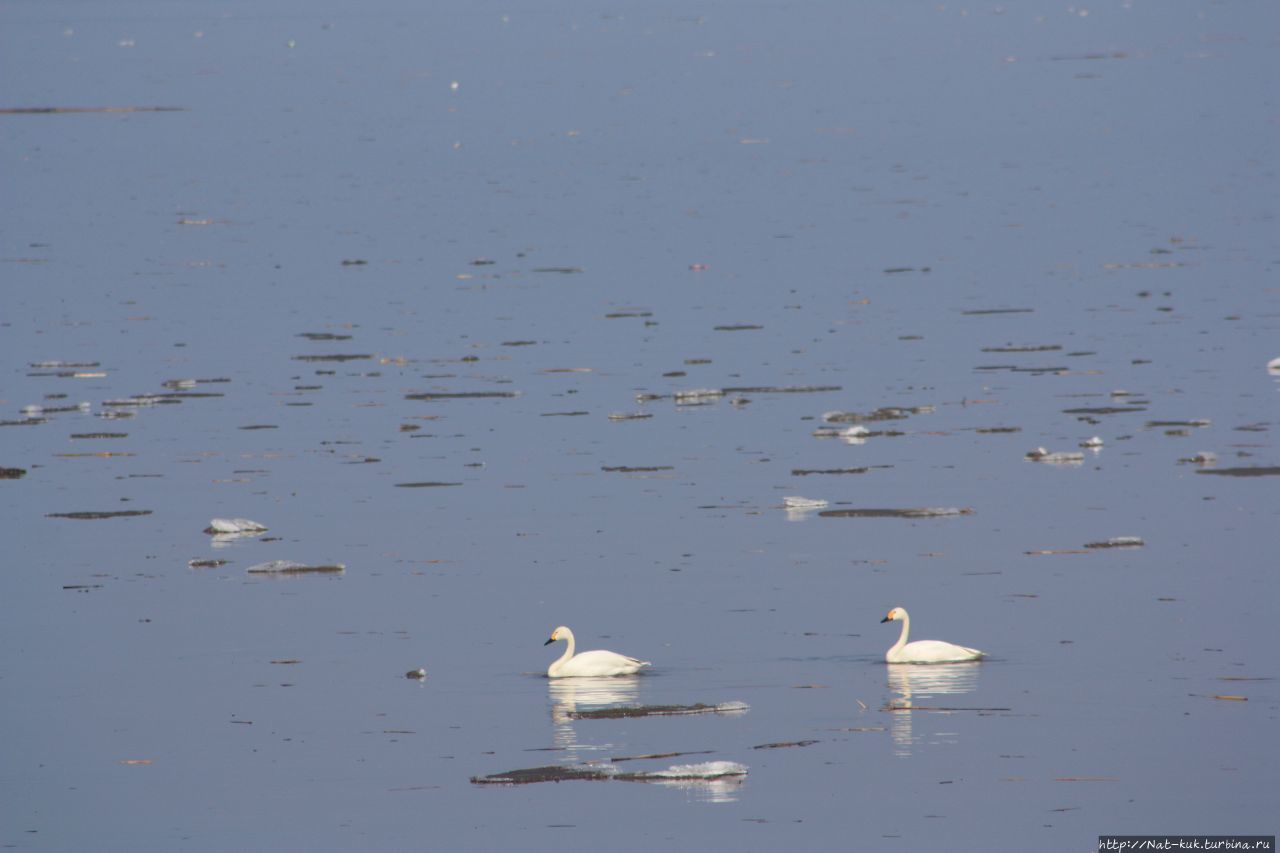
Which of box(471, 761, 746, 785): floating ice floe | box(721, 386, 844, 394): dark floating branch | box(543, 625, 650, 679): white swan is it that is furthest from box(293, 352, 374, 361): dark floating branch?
box(471, 761, 746, 785): floating ice floe

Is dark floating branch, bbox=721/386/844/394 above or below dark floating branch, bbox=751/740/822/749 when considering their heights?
above

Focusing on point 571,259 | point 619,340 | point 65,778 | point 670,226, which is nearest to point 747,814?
point 65,778

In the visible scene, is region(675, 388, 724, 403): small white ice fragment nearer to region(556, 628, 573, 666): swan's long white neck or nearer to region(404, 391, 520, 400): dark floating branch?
region(404, 391, 520, 400): dark floating branch

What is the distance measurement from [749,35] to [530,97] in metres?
58.2

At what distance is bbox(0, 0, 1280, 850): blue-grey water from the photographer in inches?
612

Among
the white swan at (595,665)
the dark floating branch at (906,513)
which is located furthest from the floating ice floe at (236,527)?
the white swan at (595,665)

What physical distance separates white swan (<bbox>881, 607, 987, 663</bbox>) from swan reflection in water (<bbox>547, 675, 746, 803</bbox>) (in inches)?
84.6

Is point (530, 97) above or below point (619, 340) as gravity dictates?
above

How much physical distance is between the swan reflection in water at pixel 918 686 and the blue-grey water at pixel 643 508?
67mm

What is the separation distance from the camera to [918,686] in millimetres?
17859

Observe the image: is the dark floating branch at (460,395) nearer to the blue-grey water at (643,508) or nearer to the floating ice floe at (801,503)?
the blue-grey water at (643,508)

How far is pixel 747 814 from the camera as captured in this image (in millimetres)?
14703

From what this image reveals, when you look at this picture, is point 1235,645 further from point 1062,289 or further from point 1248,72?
point 1248,72

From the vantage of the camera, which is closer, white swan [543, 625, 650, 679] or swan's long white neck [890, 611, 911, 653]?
white swan [543, 625, 650, 679]
